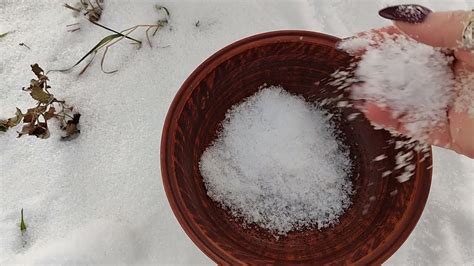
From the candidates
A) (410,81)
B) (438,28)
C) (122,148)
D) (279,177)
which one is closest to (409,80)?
(410,81)

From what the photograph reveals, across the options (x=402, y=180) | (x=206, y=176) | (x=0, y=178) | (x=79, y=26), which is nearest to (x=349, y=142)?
(x=402, y=180)

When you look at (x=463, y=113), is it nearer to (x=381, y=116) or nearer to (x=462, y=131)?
(x=462, y=131)

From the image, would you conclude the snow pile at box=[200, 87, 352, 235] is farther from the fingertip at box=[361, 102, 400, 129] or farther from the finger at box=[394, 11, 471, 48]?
the finger at box=[394, 11, 471, 48]

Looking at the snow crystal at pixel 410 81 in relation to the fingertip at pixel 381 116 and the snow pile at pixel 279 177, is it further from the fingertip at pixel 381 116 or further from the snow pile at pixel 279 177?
the snow pile at pixel 279 177

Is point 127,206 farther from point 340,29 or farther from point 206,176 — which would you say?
point 340,29

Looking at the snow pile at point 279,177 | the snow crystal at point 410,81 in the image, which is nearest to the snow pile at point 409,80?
the snow crystal at point 410,81
